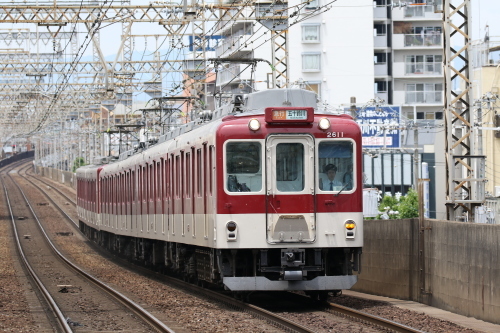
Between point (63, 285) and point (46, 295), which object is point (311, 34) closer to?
point (63, 285)

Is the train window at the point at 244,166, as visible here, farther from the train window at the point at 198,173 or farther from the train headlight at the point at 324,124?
the train window at the point at 198,173

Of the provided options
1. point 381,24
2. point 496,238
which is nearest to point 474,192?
point 496,238

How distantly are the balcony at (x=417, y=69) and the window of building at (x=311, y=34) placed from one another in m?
5.54

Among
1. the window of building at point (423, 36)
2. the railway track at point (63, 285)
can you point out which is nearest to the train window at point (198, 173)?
the railway track at point (63, 285)

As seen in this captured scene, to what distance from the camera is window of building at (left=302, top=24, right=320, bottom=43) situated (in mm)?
55312

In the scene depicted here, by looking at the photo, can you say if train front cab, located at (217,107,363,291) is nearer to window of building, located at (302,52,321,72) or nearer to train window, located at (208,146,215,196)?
train window, located at (208,146,215,196)

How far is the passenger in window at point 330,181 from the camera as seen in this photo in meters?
12.7

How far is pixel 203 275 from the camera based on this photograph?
575 inches

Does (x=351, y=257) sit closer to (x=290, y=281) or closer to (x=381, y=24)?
(x=290, y=281)

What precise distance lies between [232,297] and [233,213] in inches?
79.7

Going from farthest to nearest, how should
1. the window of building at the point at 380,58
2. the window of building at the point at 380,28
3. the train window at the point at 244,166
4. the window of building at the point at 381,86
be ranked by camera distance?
the window of building at the point at 381,86 → the window of building at the point at 380,58 → the window of building at the point at 380,28 → the train window at the point at 244,166

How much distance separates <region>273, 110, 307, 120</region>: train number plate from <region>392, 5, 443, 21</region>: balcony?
151 feet

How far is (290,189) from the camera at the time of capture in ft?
41.4

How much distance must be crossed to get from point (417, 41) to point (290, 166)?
47.1 meters
